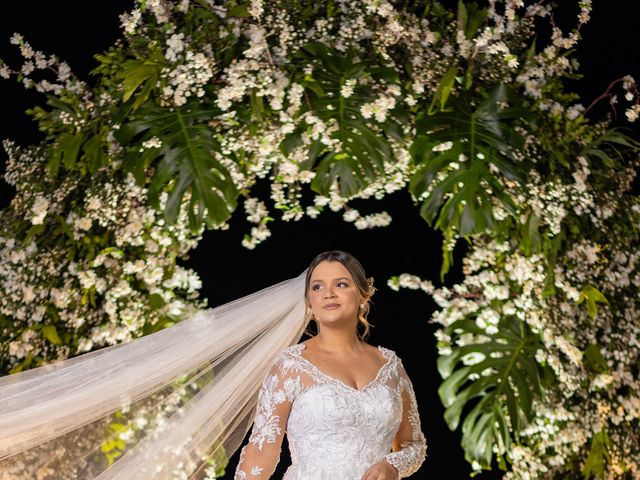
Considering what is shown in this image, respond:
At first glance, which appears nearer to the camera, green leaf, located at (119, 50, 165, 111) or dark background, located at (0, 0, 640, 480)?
green leaf, located at (119, 50, 165, 111)

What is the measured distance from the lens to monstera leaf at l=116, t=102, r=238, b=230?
12.8 feet

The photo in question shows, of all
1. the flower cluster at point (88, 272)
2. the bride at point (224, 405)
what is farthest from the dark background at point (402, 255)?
the bride at point (224, 405)

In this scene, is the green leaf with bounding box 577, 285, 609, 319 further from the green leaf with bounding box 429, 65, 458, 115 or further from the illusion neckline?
the illusion neckline

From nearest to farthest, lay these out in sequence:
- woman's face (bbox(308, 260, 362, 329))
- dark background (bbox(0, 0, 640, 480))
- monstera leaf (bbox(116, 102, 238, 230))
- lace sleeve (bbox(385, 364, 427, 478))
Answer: woman's face (bbox(308, 260, 362, 329))
lace sleeve (bbox(385, 364, 427, 478))
monstera leaf (bbox(116, 102, 238, 230))
dark background (bbox(0, 0, 640, 480))

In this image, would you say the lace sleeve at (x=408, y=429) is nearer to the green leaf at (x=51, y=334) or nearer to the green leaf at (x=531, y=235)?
the green leaf at (x=531, y=235)

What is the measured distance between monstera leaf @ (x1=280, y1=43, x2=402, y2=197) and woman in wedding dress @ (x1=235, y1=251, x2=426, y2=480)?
76cm

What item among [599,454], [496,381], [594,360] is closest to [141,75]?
[496,381]

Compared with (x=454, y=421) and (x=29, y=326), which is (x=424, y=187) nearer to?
(x=454, y=421)

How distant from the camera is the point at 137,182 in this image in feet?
12.9

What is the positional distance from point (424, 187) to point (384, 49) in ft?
2.24

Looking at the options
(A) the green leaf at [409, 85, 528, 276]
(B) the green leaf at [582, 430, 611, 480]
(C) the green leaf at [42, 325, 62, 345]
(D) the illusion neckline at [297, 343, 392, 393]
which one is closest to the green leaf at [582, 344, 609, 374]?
(B) the green leaf at [582, 430, 611, 480]

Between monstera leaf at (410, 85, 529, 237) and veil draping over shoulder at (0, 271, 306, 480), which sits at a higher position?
monstera leaf at (410, 85, 529, 237)

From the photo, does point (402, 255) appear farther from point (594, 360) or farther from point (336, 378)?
point (336, 378)

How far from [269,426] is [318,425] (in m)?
0.18
